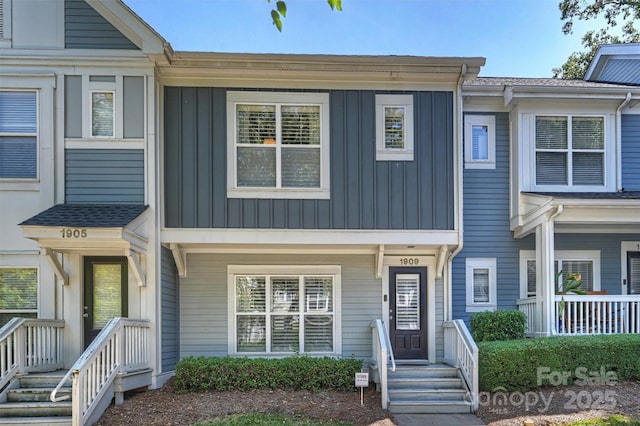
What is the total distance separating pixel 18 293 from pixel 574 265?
11.3 meters

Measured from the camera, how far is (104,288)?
28.2ft

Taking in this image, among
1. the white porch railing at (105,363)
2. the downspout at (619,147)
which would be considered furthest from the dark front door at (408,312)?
the white porch railing at (105,363)

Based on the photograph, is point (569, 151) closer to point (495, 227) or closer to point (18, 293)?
point (495, 227)

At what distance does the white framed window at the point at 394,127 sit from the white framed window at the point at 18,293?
6805 mm

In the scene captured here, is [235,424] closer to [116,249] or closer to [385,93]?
[116,249]

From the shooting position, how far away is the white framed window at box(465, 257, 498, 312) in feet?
32.8

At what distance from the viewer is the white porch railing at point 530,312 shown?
30.7 feet

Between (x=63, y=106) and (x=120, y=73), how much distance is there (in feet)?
3.95

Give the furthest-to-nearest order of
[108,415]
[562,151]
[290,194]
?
[562,151]
[290,194]
[108,415]

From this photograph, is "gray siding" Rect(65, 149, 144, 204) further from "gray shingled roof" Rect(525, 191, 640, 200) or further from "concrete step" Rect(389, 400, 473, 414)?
"gray shingled roof" Rect(525, 191, 640, 200)

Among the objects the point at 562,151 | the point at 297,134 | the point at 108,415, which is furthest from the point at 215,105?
the point at 562,151

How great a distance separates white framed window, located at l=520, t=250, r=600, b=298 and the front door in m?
8.23

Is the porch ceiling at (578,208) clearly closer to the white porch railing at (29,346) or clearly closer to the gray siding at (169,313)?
the gray siding at (169,313)

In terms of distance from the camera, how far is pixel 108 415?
6941 millimetres
